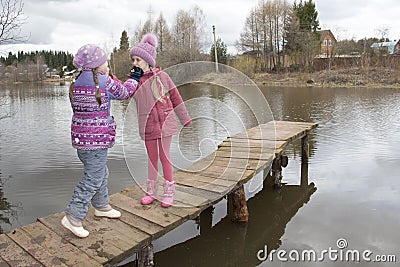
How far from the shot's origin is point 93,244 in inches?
103

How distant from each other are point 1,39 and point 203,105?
3.86m

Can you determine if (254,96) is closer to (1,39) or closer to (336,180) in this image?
(336,180)

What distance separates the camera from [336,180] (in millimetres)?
5816

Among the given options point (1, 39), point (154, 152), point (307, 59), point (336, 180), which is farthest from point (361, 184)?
point (307, 59)

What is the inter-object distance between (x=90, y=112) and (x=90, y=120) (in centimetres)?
6

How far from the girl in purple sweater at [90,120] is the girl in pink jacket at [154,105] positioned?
0.33 m

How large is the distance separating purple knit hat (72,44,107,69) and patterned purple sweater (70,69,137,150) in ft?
0.17

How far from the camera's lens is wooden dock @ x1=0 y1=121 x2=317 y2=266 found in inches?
96.7

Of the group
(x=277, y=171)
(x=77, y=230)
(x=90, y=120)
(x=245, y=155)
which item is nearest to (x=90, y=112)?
(x=90, y=120)

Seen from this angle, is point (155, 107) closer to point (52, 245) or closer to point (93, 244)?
point (93, 244)

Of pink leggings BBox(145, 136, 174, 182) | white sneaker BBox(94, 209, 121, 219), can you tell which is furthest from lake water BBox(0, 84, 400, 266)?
pink leggings BBox(145, 136, 174, 182)

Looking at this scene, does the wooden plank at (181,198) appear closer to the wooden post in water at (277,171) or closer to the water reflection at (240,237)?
the water reflection at (240,237)

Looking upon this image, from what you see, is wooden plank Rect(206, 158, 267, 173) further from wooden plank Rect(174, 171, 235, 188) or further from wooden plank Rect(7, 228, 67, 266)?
wooden plank Rect(7, 228, 67, 266)

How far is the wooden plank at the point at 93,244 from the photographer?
2467 millimetres
